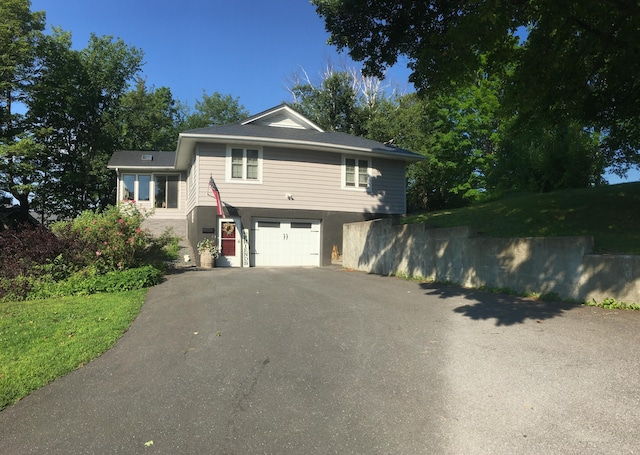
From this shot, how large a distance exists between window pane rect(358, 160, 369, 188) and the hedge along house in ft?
0.14

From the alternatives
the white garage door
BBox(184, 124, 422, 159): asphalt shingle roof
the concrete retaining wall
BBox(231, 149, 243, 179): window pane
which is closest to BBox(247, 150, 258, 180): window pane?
BBox(231, 149, 243, 179): window pane

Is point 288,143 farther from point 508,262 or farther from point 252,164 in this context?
point 508,262

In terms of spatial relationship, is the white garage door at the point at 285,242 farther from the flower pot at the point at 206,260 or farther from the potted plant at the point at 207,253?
the flower pot at the point at 206,260

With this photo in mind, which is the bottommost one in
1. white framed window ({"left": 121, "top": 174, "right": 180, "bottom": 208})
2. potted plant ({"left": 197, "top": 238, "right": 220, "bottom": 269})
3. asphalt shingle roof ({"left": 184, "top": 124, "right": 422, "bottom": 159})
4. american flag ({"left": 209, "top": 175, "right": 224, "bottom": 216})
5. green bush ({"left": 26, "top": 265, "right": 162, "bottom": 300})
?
green bush ({"left": 26, "top": 265, "right": 162, "bottom": 300})

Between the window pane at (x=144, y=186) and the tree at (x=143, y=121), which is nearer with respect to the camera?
the window pane at (x=144, y=186)

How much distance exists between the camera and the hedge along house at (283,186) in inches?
665

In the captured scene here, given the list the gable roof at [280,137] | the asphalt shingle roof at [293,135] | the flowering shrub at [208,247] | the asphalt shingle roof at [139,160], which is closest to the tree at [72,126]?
the asphalt shingle roof at [139,160]

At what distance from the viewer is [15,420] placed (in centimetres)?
406

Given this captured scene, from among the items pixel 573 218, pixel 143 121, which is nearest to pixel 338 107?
pixel 143 121

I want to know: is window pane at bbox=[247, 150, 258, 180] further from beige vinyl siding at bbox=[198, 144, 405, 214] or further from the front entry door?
the front entry door

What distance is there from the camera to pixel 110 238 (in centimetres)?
1115

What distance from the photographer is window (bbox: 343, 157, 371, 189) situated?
19.0 m

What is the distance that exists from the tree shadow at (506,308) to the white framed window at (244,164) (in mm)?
10583

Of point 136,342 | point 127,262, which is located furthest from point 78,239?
point 136,342
